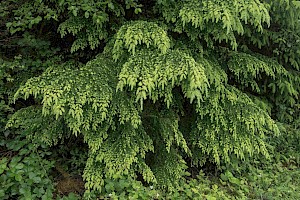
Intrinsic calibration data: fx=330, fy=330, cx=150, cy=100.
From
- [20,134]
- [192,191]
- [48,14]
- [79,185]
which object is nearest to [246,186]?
[192,191]

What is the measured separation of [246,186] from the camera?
370 centimetres

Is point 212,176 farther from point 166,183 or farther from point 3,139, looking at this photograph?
point 3,139

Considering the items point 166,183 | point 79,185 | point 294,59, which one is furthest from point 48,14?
point 294,59

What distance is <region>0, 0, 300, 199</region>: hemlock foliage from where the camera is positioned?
8.81 ft

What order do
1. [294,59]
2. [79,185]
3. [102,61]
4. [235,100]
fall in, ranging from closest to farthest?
[102,61]
[79,185]
[235,100]
[294,59]

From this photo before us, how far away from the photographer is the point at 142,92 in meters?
2.48

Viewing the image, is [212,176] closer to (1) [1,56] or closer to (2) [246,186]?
(2) [246,186]

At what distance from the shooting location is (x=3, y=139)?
330 cm

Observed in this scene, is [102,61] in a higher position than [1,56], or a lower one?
higher

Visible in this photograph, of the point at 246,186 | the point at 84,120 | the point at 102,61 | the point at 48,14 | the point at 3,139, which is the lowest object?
the point at 246,186

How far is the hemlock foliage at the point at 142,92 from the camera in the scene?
8.81 ft

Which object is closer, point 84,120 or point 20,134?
point 84,120

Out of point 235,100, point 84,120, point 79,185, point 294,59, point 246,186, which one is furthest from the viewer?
point 294,59

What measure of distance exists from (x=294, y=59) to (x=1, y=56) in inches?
148
